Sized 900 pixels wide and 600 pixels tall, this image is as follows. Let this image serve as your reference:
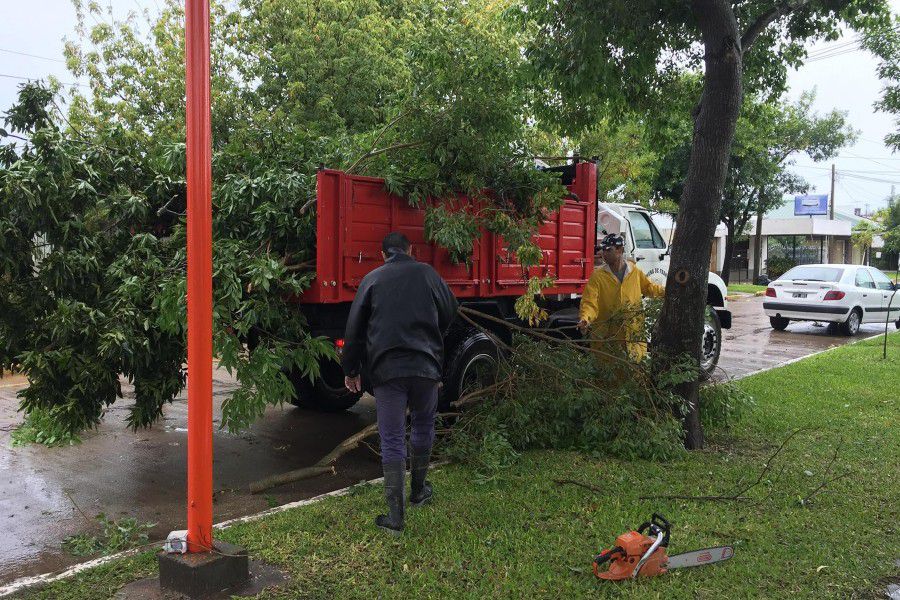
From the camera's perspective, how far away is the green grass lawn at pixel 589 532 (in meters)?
3.69

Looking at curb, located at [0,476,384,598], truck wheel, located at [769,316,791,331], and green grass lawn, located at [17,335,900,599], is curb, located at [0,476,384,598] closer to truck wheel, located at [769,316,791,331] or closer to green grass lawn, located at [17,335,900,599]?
green grass lawn, located at [17,335,900,599]

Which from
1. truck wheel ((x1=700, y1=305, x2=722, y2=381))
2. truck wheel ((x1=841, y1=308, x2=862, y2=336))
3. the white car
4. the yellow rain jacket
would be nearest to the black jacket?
the yellow rain jacket

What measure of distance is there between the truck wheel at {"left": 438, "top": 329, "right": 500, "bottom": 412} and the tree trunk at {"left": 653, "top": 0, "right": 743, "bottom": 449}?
4.89ft

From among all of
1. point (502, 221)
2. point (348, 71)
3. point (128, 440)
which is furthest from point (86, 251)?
point (348, 71)

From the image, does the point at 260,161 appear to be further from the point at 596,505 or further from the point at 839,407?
Result: the point at 839,407

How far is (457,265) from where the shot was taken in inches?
260

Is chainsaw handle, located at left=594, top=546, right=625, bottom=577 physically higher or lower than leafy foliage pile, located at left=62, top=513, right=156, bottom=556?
higher

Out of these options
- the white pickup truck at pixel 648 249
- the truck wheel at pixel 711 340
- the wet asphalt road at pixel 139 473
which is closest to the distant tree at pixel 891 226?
the white pickup truck at pixel 648 249

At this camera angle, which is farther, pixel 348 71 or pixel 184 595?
pixel 348 71

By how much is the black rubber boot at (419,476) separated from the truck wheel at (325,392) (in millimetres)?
2747

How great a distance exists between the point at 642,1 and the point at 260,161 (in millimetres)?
3919

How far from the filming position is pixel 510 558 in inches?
156

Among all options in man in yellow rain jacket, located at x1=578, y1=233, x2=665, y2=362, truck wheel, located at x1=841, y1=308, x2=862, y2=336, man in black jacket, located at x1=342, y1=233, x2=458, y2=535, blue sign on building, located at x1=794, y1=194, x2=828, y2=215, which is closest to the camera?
man in black jacket, located at x1=342, y1=233, x2=458, y2=535

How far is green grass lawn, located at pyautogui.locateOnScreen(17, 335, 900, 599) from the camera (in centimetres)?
369
